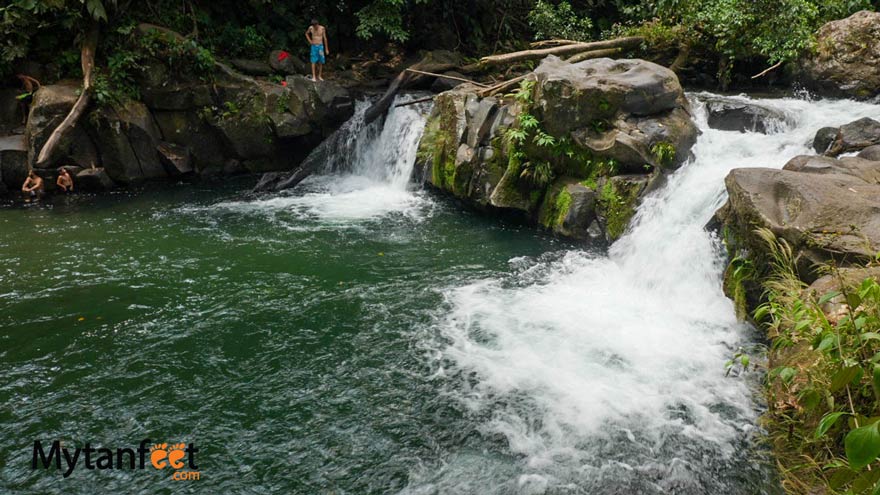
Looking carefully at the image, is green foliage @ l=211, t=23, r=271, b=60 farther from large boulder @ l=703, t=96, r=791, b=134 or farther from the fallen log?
large boulder @ l=703, t=96, r=791, b=134

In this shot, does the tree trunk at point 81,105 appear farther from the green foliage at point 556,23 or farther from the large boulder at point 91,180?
the green foliage at point 556,23

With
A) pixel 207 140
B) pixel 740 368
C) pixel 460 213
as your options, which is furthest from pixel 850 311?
pixel 207 140

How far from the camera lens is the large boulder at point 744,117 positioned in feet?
30.8

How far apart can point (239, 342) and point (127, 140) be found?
852 cm

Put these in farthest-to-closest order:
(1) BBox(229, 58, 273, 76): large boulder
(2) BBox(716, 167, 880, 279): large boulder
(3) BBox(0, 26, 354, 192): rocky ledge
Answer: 1. (1) BBox(229, 58, 273, 76): large boulder
2. (3) BBox(0, 26, 354, 192): rocky ledge
3. (2) BBox(716, 167, 880, 279): large boulder

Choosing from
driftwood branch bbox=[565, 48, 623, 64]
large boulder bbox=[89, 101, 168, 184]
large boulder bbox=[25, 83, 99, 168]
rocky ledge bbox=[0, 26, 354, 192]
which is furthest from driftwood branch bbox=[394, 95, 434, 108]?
large boulder bbox=[25, 83, 99, 168]

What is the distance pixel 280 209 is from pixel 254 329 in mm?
5190

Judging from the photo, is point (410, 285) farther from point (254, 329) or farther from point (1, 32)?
point (1, 32)

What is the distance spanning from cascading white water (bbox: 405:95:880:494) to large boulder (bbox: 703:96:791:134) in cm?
34

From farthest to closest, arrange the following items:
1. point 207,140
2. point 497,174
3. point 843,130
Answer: point 207,140 < point 497,174 < point 843,130

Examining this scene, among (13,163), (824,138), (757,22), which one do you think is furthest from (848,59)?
(13,163)

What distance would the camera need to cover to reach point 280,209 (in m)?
11.0

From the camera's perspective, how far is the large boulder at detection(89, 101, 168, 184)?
11.8m

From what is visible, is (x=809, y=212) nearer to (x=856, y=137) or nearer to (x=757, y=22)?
(x=856, y=137)
